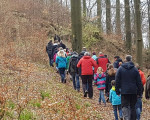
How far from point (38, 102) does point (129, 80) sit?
285 centimetres

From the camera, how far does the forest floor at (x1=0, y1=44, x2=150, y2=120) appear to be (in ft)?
20.5

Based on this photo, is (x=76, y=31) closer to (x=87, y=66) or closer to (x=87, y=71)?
(x=87, y=66)

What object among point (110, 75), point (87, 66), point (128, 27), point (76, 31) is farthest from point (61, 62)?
point (128, 27)

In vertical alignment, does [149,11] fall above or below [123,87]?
above

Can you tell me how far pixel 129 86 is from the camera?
7617 mm

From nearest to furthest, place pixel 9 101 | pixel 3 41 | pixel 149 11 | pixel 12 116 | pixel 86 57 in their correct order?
pixel 12 116 → pixel 9 101 → pixel 86 57 → pixel 3 41 → pixel 149 11

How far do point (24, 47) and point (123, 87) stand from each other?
1068 cm

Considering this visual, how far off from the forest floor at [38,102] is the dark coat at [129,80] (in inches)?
51.9

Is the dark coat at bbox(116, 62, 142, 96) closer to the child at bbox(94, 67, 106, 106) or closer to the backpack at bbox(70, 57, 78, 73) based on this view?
the child at bbox(94, 67, 106, 106)

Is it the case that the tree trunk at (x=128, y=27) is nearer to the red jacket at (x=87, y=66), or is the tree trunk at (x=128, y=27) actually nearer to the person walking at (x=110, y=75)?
the red jacket at (x=87, y=66)

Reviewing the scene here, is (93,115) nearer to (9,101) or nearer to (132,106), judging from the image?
(132,106)

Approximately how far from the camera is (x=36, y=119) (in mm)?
6535

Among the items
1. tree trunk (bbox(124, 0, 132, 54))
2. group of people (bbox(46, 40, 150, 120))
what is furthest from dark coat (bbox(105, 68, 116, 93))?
tree trunk (bbox(124, 0, 132, 54))

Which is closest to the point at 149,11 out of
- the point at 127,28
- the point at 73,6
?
the point at 127,28
